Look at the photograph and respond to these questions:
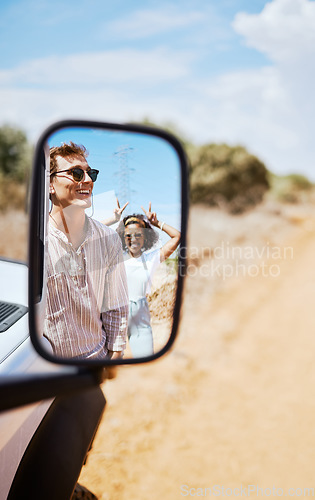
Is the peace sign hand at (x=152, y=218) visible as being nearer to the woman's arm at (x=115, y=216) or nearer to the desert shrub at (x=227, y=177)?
the woman's arm at (x=115, y=216)

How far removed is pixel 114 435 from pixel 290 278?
6.98 metres

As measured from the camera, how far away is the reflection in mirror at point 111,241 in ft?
4.28

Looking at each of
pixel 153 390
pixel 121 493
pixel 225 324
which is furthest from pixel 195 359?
pixel 121 493

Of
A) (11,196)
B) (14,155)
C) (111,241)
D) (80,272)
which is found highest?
(111,241)

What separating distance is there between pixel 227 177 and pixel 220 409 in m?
20.9

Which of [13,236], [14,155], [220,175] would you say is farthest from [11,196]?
[220,175]

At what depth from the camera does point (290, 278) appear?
10023 millimetres

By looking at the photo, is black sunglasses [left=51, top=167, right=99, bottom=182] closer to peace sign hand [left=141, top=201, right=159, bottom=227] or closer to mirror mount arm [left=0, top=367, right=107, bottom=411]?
peace sign hand [left=141, top=201, right=159, bottom=227]

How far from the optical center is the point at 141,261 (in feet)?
4.51

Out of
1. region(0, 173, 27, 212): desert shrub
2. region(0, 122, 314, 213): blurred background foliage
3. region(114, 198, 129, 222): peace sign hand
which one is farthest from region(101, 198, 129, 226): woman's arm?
region(0, 122, 314, 213): blurred background foliage

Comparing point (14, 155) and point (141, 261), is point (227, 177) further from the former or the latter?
point (141, 261)

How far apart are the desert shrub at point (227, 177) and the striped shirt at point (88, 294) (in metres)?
22.0

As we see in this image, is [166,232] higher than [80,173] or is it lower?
lower

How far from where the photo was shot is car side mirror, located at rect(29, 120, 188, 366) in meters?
1.30
